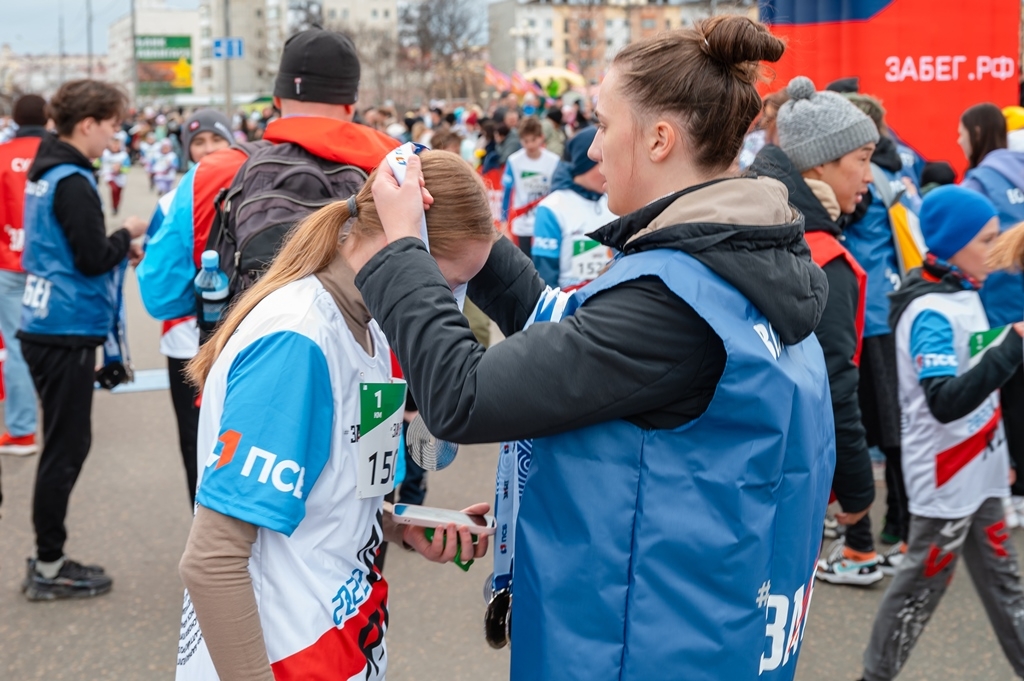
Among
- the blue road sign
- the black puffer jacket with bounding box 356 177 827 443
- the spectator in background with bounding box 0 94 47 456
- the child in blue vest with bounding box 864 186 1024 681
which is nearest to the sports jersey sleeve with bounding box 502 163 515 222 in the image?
the spectator in background with bounding box 0 94 47 456

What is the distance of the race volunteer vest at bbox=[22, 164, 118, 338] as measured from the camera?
14.4 feet

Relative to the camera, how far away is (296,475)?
1.72m

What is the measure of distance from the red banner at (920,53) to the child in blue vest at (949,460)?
383cm

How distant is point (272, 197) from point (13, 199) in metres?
4.01

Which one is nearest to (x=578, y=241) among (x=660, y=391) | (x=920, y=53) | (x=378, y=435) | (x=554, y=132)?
(x=920, y=53)

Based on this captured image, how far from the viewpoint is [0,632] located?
412 cm

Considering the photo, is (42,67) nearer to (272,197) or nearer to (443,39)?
(443,39)

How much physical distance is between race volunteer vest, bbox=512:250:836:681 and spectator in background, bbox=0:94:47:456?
4978 mm

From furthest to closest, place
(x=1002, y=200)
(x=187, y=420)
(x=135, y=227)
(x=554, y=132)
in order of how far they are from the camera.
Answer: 1. (x=554, y=132)
2. (x=1002, y=200)
3. (x=135, y=227)
4. (x=187, y=420)

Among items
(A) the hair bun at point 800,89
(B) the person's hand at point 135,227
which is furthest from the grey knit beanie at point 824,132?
(B) the person's hand at point 135,227

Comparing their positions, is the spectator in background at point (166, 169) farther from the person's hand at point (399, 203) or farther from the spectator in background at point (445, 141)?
the person's hand at point (399, 203)

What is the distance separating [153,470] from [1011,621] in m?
4.72

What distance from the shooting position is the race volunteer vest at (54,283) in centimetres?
440

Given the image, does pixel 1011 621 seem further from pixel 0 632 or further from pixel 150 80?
pixel 150 80
